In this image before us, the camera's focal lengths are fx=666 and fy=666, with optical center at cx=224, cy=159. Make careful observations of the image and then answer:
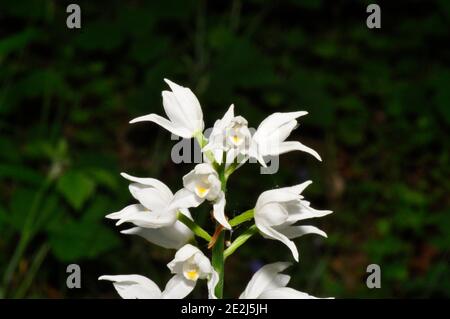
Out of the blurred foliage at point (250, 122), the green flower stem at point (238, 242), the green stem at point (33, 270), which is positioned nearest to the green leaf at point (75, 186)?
the blurred foliage at point (250, 122)

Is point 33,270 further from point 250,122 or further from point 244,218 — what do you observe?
point 244,218

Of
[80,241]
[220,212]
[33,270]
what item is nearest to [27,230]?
[80,241]

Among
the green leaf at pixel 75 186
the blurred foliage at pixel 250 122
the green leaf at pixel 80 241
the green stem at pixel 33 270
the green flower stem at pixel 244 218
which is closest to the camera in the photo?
the green flower stem at pixel 244 218

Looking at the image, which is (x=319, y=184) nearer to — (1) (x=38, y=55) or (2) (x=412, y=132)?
(2) (x=412, y=132)

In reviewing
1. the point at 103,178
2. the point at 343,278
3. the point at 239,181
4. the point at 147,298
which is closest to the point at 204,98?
the point at 239,181

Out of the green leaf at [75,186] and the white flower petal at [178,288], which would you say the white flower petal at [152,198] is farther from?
the green leaf at [75,186]

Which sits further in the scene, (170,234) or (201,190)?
(170,234)

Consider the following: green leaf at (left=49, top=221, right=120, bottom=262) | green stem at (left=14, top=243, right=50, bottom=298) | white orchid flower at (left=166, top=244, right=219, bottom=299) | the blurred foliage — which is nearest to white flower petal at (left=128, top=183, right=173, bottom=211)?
white orchid flower at (left=166, top=244, right=219, bottom=299)
